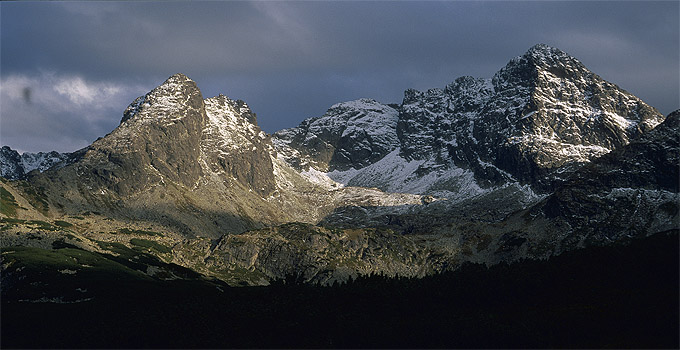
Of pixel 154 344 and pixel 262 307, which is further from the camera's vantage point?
pixel 262 307

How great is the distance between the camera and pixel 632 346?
123 meters

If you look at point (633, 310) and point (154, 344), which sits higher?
point (633, 310)

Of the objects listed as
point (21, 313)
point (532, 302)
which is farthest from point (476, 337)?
point (21, 313)

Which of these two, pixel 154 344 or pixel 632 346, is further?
pixel 154 344

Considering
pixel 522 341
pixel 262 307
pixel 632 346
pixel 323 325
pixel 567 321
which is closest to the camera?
pixel 632 346

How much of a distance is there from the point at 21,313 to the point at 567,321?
154 metres

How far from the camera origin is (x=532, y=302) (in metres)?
189

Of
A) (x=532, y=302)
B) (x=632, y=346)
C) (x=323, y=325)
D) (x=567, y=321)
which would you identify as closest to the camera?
(x=632, y=346)

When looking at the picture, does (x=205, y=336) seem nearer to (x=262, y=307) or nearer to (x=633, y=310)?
(x=262, y=307)

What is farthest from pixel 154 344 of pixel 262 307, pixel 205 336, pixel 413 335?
pixel 413 335

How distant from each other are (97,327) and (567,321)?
116714 mm

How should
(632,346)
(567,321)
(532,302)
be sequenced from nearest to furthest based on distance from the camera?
(632,346), (567,321), (532,302)

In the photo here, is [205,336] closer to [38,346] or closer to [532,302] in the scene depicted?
[38,346]

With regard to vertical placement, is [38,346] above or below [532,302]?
below
